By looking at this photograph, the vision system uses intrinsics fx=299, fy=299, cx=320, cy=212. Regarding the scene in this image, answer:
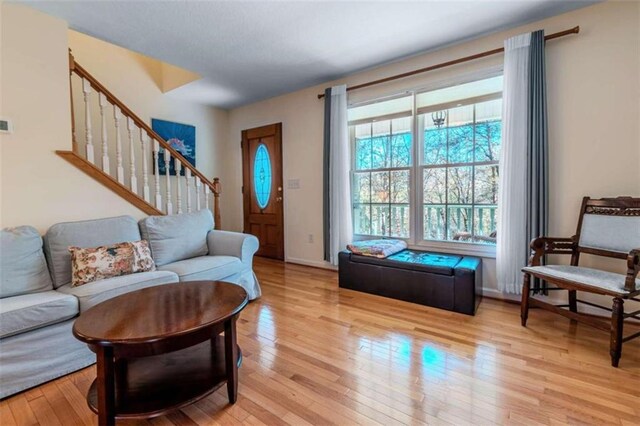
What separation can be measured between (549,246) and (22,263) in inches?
149

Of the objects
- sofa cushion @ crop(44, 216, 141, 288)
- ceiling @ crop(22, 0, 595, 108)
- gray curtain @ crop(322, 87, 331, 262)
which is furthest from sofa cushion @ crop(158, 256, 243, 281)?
ceiling @ crop(22, 0, 595, 108)

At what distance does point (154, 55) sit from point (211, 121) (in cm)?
184

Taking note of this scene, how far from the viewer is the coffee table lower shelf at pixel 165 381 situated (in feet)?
4.23

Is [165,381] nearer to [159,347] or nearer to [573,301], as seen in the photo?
[159,347]

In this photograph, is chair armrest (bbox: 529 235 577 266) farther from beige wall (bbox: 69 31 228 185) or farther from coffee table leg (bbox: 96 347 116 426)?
beige wall (bbox: 69 31 228 185)

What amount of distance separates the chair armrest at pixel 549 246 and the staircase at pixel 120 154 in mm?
3176

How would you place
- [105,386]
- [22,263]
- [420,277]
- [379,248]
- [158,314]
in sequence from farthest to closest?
[379,248] → [420,277] → [22,263] → [158,314] → [105,386]

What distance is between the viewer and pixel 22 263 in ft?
6.38

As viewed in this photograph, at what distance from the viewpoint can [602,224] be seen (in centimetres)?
224

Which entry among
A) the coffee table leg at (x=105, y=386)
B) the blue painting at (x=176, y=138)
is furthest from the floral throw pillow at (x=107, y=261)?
the blue painting at (x=176, y=138)

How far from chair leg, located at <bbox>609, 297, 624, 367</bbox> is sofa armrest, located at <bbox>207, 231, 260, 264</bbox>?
8.90ft

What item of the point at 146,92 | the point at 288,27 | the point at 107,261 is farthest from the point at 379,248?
the point at 146,92

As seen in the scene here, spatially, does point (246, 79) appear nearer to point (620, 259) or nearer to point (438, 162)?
point (438, 162)

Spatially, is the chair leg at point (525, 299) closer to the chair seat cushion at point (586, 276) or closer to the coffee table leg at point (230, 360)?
the chair seat cushion at point (586, 276)
